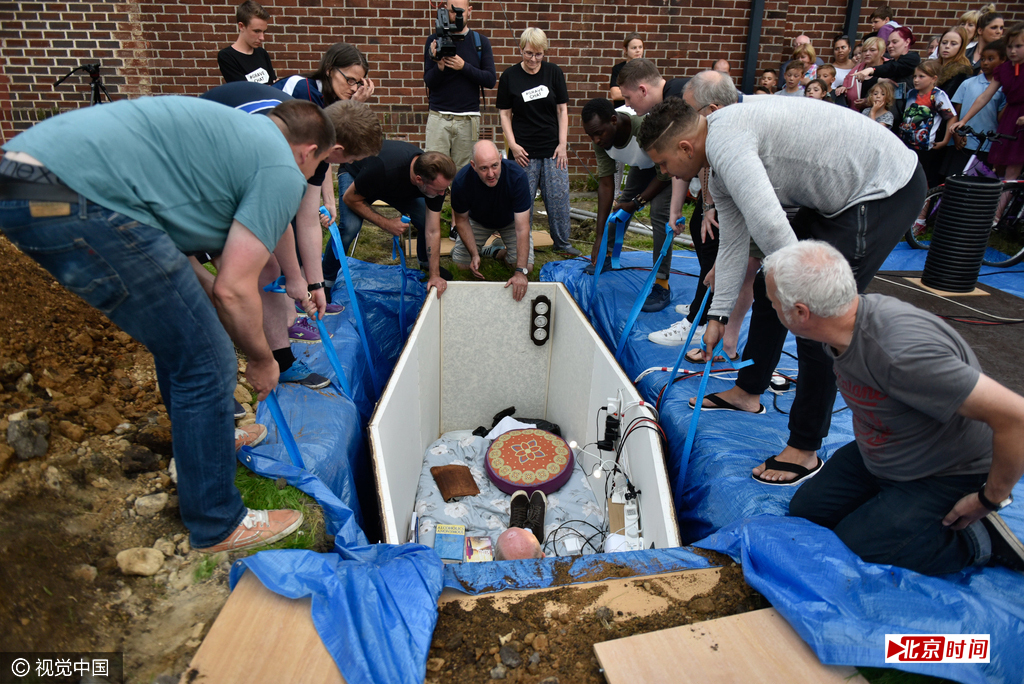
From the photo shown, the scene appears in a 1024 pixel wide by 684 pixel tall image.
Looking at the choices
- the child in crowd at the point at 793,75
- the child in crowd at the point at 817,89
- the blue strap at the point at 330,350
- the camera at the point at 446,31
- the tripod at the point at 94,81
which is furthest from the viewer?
the child in crowd at the point at 793,75

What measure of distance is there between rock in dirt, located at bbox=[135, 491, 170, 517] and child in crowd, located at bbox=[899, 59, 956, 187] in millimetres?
5481

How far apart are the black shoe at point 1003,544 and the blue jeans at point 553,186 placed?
3.30 m

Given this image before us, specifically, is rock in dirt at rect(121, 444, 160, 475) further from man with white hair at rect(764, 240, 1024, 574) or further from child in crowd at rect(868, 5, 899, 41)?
child in crowd at rect(868, 5, 899, 41)

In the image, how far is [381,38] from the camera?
219 inches

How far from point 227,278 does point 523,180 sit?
106 inches

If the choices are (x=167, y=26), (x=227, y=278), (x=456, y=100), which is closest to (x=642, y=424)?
(x=227, y=278)

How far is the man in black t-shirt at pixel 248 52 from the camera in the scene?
12.6 ft

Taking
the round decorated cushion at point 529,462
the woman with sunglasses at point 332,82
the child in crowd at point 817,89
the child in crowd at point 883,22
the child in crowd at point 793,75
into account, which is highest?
the child in crowd at point 883,22

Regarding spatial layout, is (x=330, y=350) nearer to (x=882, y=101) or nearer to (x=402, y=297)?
(x=402, y=297)

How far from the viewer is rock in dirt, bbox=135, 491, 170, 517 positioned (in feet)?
5.44

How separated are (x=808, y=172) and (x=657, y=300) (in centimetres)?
172

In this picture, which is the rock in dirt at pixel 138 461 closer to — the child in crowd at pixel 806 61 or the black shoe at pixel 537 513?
the black shoe at pixel 537 513

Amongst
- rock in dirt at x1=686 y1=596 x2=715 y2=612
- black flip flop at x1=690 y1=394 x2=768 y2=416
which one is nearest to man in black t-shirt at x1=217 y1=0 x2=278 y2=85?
black flip flop at x1=690 y1=394 x2=768 y2=416

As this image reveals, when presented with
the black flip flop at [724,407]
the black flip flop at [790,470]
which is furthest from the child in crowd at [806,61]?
the black flip flop at [790,470]
